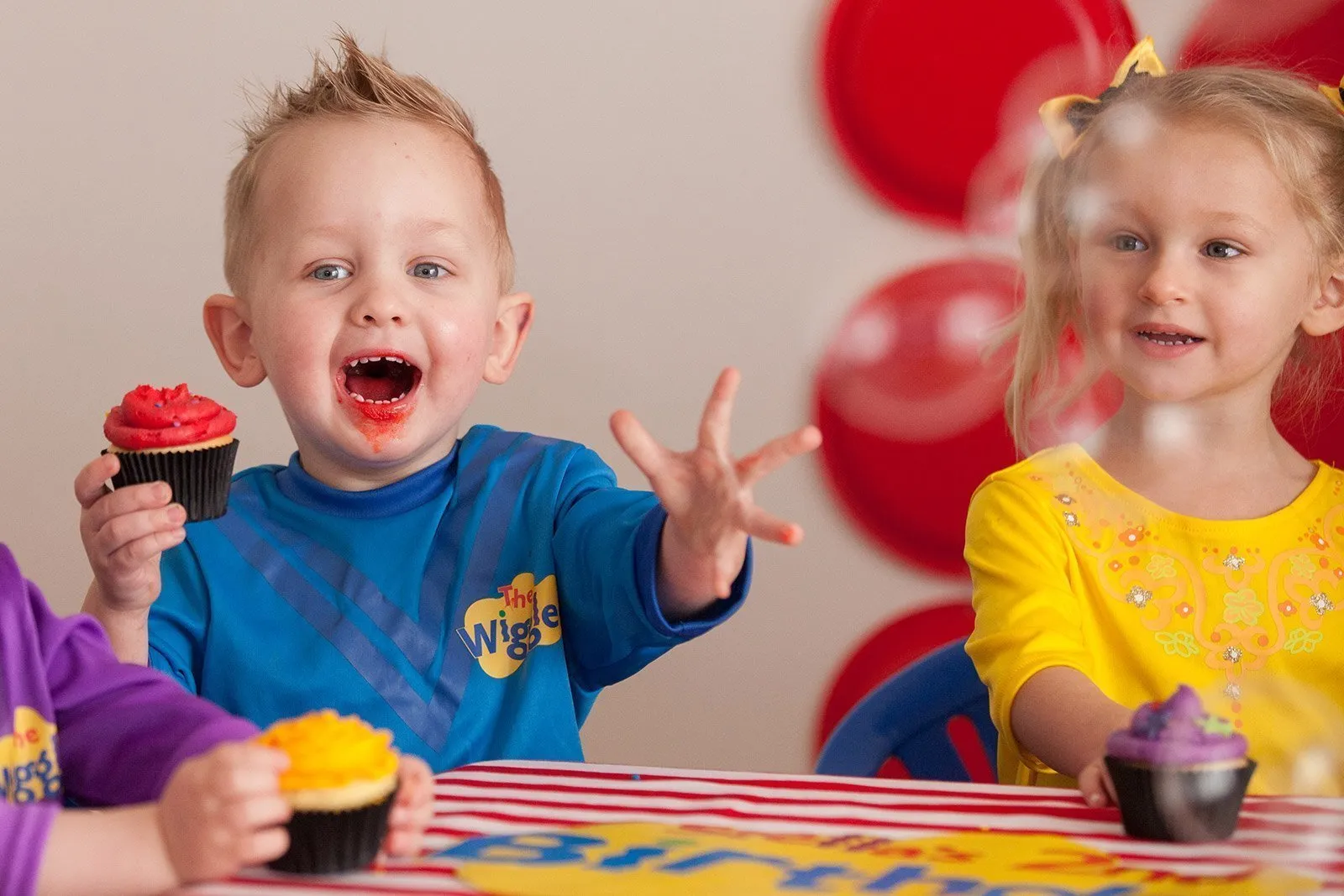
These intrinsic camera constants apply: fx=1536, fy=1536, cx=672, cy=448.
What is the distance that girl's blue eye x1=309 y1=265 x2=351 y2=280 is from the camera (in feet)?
3.84

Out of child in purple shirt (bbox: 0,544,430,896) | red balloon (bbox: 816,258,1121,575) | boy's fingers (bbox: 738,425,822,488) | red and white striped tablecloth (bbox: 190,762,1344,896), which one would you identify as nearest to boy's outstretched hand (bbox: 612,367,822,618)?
boy's fingers (bbox: 738,425,822,488)

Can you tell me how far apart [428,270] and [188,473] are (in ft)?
0.80

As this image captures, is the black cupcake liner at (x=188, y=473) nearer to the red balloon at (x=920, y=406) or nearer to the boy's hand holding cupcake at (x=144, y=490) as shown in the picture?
the boy's hand holding cupcake at (x=144, y=490)

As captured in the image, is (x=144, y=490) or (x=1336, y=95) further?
(x=1336, y=95)

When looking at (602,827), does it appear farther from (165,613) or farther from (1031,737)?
(165,613)

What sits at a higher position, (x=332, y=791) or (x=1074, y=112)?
(x=1074, y=112)

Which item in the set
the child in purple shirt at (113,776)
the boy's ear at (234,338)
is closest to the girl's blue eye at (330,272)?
the boy's ear at (234,338)

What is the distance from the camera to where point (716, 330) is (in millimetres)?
1761

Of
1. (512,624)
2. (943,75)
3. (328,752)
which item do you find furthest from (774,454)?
(943,75)

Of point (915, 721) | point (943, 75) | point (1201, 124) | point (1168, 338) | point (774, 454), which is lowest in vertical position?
point (915, 721)

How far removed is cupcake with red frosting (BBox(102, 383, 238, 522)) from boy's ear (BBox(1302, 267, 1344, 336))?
2.84 ft

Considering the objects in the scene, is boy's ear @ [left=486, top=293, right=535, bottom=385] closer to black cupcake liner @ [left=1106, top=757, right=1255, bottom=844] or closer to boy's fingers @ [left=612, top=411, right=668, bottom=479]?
boy's fingers @ [left=612, top=411, right=668, bottom=479]

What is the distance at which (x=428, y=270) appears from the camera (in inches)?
46.9

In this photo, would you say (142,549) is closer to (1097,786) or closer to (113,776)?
(113,776)
